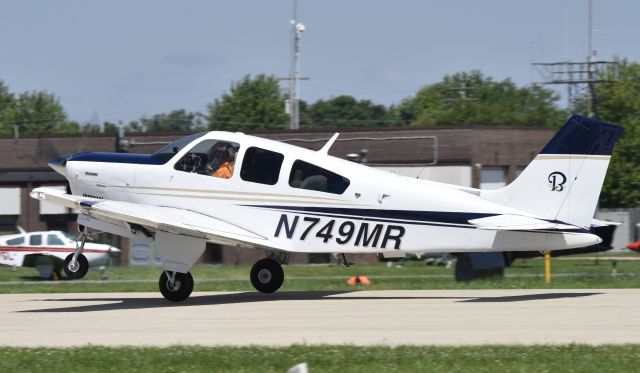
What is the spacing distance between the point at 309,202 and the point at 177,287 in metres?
2.63

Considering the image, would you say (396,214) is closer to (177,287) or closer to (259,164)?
(259,164)

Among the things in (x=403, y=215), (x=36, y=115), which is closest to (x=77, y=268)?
(x=403, y=215)

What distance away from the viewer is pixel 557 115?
90.1m

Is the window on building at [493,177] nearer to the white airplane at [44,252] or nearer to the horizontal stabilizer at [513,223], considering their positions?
the white airplane at [44,252]

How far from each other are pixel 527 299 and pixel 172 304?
5.83 metres

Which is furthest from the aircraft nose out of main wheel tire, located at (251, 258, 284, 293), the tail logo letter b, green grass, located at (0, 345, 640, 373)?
the tail logo letter b

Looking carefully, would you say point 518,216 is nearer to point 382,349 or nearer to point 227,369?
point 382,349

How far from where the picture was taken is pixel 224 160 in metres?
17.0

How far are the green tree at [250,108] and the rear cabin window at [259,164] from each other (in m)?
76.7

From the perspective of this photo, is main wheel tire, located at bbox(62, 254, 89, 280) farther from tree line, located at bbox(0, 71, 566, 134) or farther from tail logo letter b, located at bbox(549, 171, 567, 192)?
tree line, located at bbox(0, 71, 566, 134)

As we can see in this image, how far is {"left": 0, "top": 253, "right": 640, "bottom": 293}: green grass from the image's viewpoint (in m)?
20.0

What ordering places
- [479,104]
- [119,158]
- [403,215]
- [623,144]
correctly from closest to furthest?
[403,215] < [119,158] < [623,144] < [479,104]

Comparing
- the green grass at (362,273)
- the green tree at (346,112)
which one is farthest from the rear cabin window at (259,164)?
the green tree at (346,112)

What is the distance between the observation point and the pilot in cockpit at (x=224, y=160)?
17016 mm
